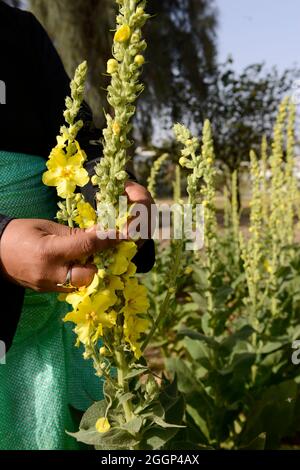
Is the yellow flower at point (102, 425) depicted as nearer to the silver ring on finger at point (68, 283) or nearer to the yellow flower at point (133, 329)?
the yellow flower at point (133, 329)

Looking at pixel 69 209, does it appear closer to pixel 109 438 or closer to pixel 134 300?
pixel 134 300

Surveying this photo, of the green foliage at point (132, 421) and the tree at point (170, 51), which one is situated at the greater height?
the tree at point (170, 51)

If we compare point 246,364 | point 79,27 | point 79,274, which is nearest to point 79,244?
point 79,274

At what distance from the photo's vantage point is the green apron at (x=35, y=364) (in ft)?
4.88

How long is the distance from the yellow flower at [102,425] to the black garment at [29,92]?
1.13 feet

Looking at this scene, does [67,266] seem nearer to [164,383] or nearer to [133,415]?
[133,415]

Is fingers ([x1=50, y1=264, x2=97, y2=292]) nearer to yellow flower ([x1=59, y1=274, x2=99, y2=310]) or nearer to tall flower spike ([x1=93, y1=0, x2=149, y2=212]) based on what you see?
yellow flower ([x1=59, y1=274, x2=99, y2=310])

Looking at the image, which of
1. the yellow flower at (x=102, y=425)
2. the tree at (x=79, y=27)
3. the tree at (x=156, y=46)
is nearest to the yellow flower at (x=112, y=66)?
the yellow flower at (x=102, y=425)

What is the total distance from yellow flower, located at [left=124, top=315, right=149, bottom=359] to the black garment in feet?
1.00

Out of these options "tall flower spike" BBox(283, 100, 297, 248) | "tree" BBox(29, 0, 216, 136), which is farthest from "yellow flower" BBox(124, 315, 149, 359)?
"tree" BBox(29, 0, 216, 136)

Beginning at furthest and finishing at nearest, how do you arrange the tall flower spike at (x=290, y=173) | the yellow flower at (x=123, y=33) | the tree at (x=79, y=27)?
the tree at (x=79, y=27)
the tall flower spike at (x=290, y=173)
the yellow flower at (x=123, y=33)

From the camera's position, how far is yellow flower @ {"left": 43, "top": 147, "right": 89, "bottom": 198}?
1.08 meters

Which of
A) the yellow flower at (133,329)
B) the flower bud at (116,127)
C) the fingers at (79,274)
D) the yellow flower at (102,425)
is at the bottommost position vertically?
the yellow flower at (102,425)

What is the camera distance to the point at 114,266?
3.31 feet
